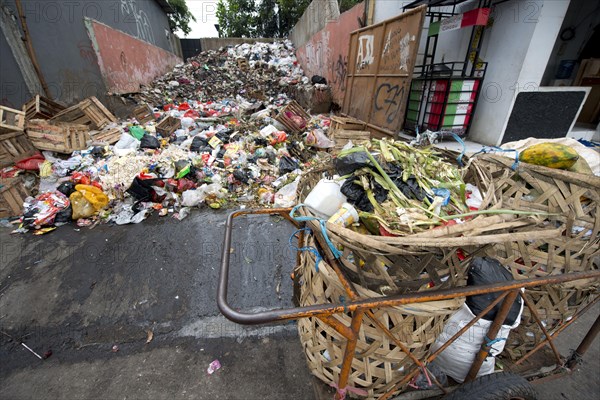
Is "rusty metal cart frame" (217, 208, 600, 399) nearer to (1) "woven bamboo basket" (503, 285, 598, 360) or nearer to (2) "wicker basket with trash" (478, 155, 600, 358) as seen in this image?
(2) "wicker basket with trash" (478, 155, 600, 358)

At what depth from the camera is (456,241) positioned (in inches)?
30.0

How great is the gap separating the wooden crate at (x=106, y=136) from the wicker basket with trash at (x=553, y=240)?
19.5ft

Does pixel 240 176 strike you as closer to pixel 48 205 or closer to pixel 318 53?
pixel 48 205

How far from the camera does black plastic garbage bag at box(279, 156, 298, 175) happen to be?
4.50 meters

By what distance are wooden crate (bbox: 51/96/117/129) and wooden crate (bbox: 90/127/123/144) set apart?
0.45 meters

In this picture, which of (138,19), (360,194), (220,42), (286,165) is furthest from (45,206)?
(220,42)

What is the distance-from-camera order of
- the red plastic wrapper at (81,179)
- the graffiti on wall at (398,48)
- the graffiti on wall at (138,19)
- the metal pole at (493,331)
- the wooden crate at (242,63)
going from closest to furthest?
1. the metal pole at (493,331)
2. the red plastic wrapper at (81,179)
3. the graffiti on wall at (398,48)
4. the graffiti on wall at (138,19)
5. the wooden crate at (242,63)

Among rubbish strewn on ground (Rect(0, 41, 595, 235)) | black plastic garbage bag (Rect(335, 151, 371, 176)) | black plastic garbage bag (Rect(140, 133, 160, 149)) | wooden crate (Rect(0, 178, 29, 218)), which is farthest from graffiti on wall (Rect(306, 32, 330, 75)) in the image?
black plastic garbage bag (Rect(335, 151, 371, 176))

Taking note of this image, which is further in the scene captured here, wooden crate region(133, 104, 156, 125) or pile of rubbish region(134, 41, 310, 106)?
pile of rubbish region(134, 41, 310, 106)

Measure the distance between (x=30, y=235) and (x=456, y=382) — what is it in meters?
4.60

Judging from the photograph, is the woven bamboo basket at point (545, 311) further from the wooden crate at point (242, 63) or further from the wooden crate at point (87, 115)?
the wooden crate at point (242, 63)

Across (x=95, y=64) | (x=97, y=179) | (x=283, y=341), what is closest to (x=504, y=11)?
(x=283, y=341)

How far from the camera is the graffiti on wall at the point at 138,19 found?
29.4 feet

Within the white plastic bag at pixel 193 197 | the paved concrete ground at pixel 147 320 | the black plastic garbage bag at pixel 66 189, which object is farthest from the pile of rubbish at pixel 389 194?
the black plastic garbage bag at pixel 66 189
